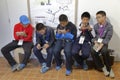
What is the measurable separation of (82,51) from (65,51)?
302mm

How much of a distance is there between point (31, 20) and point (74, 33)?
979 millimetres

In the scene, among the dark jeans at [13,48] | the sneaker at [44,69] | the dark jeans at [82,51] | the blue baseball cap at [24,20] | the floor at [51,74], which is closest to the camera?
the floor at [51,74]

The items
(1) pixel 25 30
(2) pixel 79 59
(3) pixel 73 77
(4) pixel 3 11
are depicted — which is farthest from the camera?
(4) pixel 3 11

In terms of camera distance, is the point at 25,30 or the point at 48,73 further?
the point at 25,30

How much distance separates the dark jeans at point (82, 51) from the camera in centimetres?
310

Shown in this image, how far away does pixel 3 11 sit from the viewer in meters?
3.70

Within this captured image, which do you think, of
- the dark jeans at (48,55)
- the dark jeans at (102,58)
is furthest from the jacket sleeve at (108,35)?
the dark jeans at (48,55)

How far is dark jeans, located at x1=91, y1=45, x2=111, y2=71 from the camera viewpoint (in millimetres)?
3022

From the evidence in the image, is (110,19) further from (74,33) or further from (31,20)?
(31,20)

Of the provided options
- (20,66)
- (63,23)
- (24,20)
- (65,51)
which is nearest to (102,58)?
(65,51)

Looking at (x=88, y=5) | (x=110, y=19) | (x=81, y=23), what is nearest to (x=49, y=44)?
(x=81, y=23)

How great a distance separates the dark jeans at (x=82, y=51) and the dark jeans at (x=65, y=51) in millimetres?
90

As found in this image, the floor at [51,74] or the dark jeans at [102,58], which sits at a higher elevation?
the dark jeans at [102,58]

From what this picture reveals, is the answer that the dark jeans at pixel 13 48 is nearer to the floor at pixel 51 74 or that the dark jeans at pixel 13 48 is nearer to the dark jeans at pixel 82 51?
the floor at pixel 51 74
